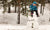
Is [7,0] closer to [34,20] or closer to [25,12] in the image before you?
[25,12]

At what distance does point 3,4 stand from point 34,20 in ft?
7.19

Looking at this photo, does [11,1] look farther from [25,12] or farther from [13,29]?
[13,29]

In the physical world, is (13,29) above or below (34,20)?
below

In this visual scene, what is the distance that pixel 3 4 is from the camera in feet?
17.9

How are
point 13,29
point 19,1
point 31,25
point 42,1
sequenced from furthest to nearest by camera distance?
point 42,1, point 19,1, point 13,29, point 31,25

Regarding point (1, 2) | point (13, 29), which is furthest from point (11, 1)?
point (13, 29)

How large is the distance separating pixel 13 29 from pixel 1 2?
1849 mm

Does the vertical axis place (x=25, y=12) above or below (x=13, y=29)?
above

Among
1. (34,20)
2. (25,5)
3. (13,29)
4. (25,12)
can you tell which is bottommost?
(13,29)

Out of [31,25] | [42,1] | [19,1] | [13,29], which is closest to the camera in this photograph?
[31,25]

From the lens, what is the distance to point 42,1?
5742 mm

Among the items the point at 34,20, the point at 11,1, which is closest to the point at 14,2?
the point at 11,1

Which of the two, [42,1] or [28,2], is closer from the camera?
Result: [28,2]

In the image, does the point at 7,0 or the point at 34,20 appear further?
the point at 7,0
